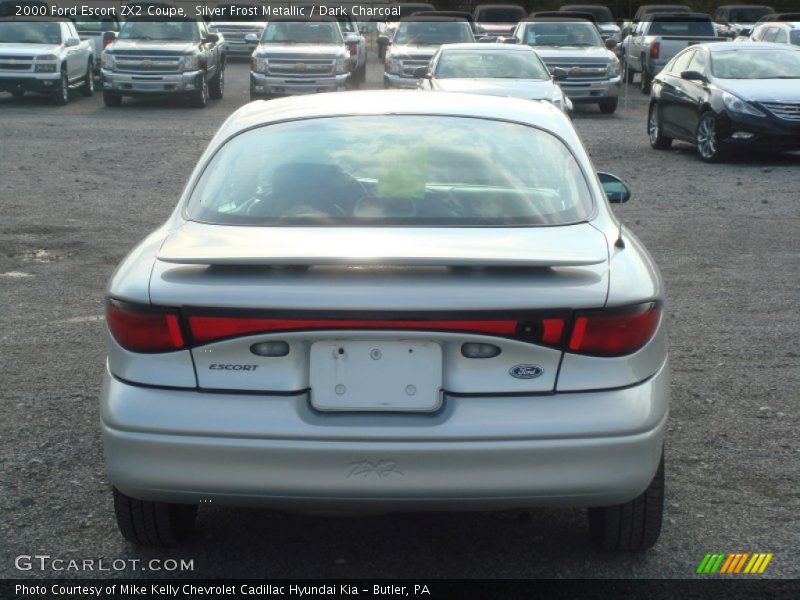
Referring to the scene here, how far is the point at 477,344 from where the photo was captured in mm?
3686

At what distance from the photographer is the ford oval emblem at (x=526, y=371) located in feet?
12.1

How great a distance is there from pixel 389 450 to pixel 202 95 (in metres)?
22.2

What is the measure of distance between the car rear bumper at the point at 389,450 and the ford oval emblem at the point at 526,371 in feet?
0.20

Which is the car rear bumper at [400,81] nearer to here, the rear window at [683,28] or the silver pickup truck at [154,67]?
the silver pickup truck at [154,67]

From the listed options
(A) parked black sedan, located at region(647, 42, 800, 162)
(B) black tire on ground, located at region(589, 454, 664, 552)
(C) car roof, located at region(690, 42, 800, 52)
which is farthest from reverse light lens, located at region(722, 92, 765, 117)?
(B) black tire on ground, located at region(589, 454, 664, 552)

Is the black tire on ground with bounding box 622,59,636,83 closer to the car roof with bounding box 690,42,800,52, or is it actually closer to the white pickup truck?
the car roof with bounding box 690,42,800,52

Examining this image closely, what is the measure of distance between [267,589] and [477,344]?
3.51 ft

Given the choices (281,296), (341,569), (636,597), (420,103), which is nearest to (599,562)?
(636,597)

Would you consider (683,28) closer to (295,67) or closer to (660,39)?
(660,39)

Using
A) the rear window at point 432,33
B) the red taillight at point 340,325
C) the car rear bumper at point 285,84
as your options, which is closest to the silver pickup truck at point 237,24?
the rear window at point 432,33

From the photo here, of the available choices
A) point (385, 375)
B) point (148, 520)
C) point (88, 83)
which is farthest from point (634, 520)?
point (88, 83)

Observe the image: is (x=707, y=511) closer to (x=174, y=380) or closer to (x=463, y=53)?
(x=174, y=380)

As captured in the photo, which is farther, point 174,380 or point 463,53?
point 463,53

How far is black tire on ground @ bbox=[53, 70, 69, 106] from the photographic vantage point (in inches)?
980
